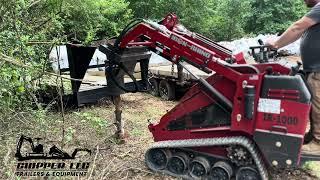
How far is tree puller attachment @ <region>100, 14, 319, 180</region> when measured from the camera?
479 centimetres

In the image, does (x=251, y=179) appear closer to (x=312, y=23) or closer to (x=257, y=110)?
(x=257, y=110)

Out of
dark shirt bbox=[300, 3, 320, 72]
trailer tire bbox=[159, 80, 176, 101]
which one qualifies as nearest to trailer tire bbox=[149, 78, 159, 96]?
trailer tire bbox=[159, 80, 176, 101]

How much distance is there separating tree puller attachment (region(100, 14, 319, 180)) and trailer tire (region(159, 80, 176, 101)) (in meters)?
4.26

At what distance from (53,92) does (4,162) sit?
3372mm

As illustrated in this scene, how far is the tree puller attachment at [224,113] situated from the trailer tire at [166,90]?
14.0 ft

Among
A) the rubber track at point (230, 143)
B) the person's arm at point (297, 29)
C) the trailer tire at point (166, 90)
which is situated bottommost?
the trailer tire at point (166, 90)

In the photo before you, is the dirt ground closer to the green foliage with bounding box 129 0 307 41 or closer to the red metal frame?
the red metal frame

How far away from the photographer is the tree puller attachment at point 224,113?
189 inches

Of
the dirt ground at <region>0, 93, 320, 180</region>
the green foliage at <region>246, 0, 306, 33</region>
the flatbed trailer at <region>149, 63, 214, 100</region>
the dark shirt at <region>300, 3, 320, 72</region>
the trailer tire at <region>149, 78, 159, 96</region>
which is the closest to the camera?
the dark shirt at <region>300, 3, 320, 72</region>

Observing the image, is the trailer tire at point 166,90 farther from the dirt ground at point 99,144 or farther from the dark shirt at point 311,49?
the dark shirt at point 311,49

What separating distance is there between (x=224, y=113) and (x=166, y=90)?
539 centimetres

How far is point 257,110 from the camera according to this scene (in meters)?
4.91

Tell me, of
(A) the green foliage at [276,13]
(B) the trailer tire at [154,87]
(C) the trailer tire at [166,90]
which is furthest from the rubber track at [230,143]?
(A) the green foliage at [276,13]

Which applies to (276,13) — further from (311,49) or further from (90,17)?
(311,49)
